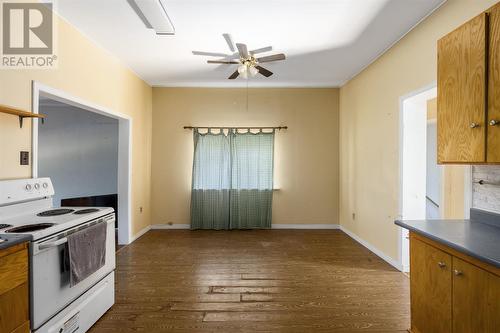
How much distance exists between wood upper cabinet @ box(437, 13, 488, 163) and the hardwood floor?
4.75ft

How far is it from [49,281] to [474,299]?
95.9 inches

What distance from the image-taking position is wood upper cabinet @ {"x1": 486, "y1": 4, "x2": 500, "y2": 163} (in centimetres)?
145

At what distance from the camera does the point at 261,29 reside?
9.17 ft

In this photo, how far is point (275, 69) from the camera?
3.96 metres

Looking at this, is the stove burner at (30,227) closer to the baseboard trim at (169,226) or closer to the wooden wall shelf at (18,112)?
the wooden wall shelf at (18,112)

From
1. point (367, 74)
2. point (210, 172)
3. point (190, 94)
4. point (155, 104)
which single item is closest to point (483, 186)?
point (367, 74)

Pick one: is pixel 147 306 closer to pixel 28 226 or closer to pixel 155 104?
pixel 28 226

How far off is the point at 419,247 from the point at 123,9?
10.6 feet

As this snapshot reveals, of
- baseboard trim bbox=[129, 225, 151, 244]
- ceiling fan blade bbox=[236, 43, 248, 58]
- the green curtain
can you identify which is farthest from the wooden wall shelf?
the green curtain

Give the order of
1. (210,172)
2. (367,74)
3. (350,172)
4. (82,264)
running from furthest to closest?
(210,172) → (350,172) → (367,74) → (82,264)

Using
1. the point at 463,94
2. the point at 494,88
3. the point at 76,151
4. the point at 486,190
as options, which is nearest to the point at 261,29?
the point at 463,94

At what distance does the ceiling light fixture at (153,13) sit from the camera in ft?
6.88

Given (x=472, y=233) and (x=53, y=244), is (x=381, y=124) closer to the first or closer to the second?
(x=472, y=233)

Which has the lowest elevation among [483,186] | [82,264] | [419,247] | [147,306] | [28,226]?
[147,306]
